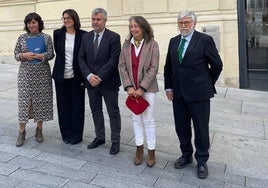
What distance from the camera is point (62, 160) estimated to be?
4254 mm

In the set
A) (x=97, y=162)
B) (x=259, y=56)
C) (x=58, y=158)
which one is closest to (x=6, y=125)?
(x=58, y=158)

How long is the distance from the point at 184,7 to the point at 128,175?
624 centimetres

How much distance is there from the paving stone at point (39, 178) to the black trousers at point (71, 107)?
1020mm

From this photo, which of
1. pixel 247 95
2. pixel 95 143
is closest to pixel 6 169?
pixel 95 143

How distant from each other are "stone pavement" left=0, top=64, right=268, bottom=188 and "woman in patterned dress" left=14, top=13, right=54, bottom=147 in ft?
1.48

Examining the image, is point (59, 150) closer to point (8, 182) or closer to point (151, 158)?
point (8, 182)

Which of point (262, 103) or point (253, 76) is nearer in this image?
point (262, 103)

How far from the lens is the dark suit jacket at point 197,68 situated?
11.9ft

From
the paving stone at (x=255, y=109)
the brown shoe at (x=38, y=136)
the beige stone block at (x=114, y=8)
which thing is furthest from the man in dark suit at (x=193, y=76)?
the beige stone block at (x=114, y=8)

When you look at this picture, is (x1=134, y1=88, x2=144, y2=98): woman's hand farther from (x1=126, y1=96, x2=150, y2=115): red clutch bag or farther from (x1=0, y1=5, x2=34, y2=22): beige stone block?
(x1=0, y1=5, x2=34, y2=22): beige stone block

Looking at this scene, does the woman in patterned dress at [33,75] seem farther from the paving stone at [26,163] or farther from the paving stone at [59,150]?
the paving stone at [26,163]

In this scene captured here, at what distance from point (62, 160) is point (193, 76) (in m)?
1.93

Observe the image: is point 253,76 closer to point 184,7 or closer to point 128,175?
point 184,7

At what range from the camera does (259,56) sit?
9.10 meters
